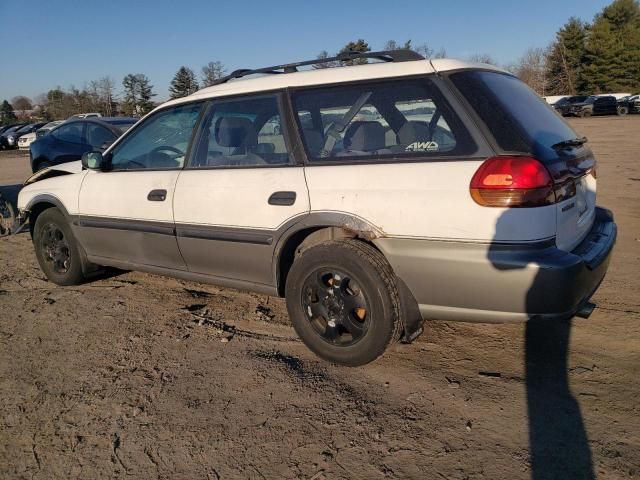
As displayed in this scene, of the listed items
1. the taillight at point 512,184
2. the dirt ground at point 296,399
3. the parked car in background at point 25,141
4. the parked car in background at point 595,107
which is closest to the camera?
the dirt ground at point 296,399

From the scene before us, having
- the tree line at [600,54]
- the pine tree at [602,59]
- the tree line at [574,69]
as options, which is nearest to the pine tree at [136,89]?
the tree line at [574,69]

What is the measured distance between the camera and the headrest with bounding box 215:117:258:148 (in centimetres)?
367

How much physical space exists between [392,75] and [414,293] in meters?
1.27

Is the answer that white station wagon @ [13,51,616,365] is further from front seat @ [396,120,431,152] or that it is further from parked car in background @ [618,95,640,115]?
parked car in background @ [618,95,640,115]

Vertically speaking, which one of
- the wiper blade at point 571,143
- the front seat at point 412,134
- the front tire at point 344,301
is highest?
the front seat at point 412,134

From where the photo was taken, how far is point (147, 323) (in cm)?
405

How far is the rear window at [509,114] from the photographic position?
268cm

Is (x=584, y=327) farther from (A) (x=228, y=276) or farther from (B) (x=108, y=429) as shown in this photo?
(B) (x=108, y=429)

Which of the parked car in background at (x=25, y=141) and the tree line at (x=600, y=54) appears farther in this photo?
the tree line at (x=600, y=54)

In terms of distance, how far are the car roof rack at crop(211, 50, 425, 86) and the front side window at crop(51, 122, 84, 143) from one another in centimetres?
711

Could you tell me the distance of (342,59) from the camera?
11.9 ft

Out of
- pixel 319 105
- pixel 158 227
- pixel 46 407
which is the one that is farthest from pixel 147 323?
pixel 319 105

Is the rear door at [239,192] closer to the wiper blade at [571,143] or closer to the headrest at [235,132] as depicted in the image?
the headrest at [235,132]

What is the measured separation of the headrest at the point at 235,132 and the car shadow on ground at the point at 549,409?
1.86 meters
